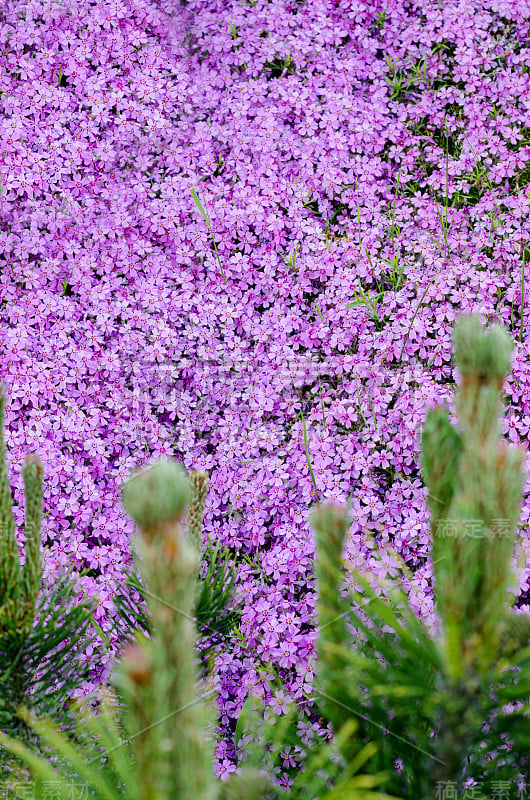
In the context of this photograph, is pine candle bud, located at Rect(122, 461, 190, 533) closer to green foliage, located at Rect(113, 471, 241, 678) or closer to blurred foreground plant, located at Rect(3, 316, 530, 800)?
blurred foreground plant, located at Rect(3, 316, 530, 800)

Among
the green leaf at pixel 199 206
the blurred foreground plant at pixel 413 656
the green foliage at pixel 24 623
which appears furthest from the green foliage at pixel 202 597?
the green leaf at pixel 199 206

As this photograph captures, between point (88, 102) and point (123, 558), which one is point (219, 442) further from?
point (88, 102)

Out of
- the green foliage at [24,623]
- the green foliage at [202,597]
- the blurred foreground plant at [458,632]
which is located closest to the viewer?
the blurred foreground plant at [458,632]

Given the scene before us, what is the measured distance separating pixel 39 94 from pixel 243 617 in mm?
3980

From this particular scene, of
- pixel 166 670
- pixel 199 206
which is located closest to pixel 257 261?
pixel 199 206

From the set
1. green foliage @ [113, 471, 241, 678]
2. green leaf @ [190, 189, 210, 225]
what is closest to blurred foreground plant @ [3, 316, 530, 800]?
green foliage @ [113, 471, 241, 678]

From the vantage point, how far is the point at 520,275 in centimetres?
452

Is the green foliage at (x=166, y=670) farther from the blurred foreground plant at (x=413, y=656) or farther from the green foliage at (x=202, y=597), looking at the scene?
the green foliage at (x=202, y=597)

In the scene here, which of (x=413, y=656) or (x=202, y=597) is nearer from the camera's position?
(x=413, y=656)

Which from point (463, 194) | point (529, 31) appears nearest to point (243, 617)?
point (463, 194)

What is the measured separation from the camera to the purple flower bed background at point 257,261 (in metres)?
3.92

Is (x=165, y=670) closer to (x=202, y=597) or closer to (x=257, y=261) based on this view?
(x=202, y=597)

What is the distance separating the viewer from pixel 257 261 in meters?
4.78

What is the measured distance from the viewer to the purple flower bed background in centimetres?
392
